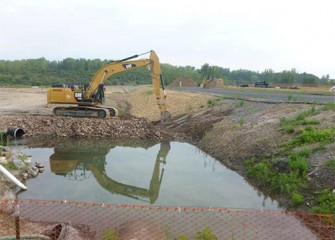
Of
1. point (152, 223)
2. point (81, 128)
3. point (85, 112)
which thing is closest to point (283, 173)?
point (152, 223)

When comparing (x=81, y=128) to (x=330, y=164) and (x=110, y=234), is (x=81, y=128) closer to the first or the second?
(x=110, y=234)

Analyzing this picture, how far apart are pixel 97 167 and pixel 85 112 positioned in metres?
8.27

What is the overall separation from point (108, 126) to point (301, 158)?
11.5 m

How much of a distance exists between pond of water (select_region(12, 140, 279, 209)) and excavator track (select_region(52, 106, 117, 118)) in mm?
4098

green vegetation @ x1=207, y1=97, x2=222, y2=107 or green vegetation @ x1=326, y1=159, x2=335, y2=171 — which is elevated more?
green vegetation @ x1=207, y1=97, x2=222, y2=107

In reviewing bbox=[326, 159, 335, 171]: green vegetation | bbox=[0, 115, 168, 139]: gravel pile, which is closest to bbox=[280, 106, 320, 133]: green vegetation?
bbox=[326, 159, 335, 171]: green vegetation

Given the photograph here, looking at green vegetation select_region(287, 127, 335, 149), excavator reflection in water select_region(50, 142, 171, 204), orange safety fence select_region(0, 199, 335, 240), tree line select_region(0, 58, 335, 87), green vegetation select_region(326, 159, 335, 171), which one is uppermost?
tree line select_region(0, 58, 335, 87)

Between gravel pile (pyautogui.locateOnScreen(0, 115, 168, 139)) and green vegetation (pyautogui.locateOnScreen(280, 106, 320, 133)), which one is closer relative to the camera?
green vegetation (pyautogui.locateOnScreen(280, 106, 320, 133))

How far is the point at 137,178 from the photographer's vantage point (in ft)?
38.0

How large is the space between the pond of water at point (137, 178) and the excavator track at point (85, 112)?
13.4 ft

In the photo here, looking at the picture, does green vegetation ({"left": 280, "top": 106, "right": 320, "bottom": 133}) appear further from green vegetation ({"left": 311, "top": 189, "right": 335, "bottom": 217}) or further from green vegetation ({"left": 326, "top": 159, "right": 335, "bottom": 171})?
green vegetation ({"left": 311, "top": 189, "right": 335, "bottom": 217})

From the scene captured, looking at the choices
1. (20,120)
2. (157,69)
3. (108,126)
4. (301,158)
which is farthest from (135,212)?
(20,120)

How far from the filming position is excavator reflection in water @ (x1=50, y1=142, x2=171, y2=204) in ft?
34.2

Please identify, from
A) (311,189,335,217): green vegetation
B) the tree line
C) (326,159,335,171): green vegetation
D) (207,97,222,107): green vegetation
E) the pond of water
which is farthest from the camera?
the tree line
